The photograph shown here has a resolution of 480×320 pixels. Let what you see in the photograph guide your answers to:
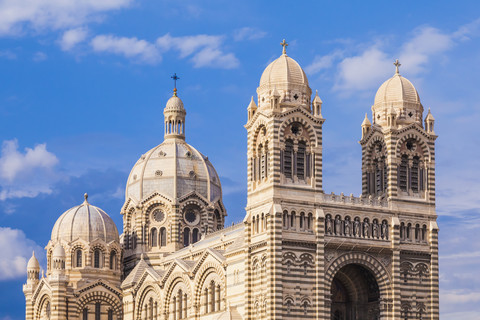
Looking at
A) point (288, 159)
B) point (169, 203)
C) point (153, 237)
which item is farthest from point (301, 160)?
point (153, 237)

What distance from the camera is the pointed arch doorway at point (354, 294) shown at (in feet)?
293

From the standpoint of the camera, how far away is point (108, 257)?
364 ft

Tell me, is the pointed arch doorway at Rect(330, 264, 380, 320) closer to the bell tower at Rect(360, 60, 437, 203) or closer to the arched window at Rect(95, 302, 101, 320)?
the bell tower at Rect(360, 60, 437, 203)

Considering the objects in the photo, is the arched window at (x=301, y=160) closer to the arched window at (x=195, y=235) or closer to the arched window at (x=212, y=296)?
the arched window at (x=212, y=296)

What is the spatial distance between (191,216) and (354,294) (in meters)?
28.6

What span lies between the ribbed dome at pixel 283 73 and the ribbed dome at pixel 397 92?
24.7 feet

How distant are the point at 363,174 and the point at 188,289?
1872 centimetres

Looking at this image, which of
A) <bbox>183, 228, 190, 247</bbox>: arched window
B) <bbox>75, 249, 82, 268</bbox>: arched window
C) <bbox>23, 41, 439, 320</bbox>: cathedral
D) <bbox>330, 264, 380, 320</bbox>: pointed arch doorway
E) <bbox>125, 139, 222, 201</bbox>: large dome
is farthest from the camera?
<bbox>125, 139, 222, 201</bbox>: large dome

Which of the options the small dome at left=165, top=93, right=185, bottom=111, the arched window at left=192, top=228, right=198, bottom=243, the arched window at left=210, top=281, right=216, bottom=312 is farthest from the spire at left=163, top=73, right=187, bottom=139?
the arched window at left=210, top=281, right=216, bottom=312

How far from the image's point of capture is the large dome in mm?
114812

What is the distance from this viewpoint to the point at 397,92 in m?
92.0

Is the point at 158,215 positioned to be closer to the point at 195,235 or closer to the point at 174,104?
the point at 195,235

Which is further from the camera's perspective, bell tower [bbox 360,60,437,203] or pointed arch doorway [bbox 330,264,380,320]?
bell tower [bbox 360,60,437,203]

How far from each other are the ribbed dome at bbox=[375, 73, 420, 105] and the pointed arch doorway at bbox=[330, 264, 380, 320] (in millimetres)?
14481
